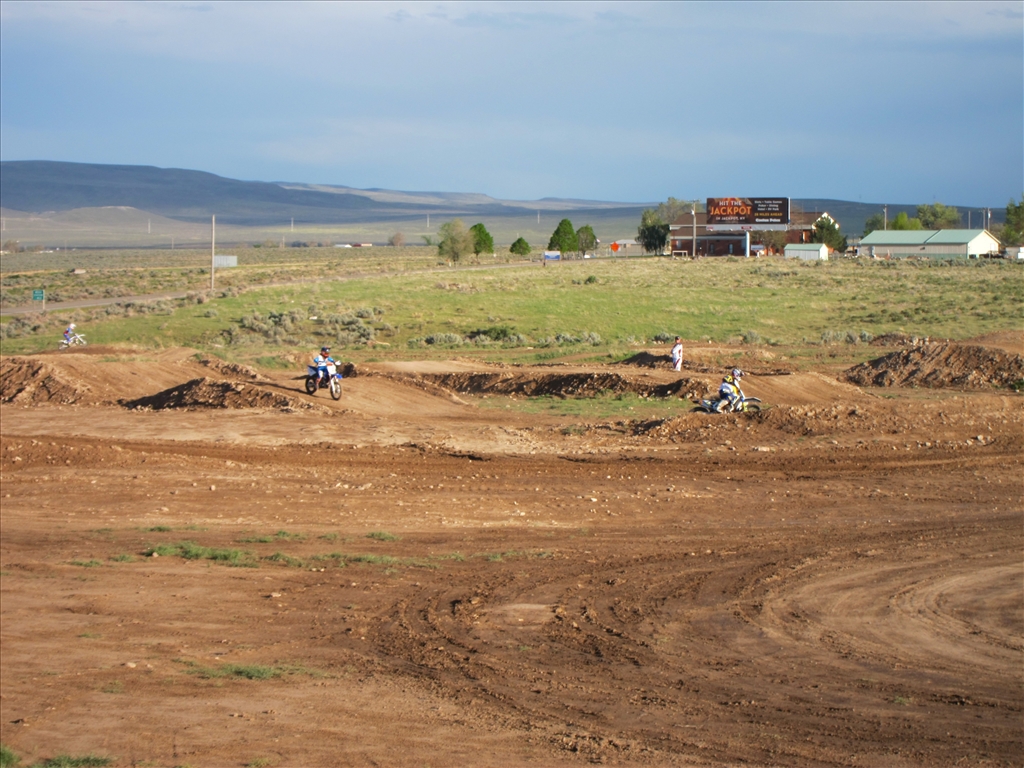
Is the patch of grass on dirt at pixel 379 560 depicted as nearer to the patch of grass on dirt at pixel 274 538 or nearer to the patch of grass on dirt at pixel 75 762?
the patch of grass on dirt at pixel 274 538

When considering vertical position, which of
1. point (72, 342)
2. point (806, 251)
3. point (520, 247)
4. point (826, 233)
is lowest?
point (72, 342)

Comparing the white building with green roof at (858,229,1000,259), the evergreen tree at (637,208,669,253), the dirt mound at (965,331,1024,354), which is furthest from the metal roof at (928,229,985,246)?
the dirt mound at (965,331,1024,354)

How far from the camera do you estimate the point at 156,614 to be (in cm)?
1155

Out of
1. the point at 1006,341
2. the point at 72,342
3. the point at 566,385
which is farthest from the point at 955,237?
the point at 72,342

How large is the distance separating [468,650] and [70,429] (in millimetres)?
16908

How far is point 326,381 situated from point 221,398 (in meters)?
2.66

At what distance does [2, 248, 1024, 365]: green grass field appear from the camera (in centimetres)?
4547

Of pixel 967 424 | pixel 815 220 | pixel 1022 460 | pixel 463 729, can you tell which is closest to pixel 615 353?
pixel 967 424

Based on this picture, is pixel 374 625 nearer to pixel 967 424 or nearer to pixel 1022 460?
pixel 1022 460

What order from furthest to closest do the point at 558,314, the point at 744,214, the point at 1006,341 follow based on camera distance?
the point at 744,214 < the point at 558,314 < the point at 1006,341

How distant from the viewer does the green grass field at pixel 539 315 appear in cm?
4547

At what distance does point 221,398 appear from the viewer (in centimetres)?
2548

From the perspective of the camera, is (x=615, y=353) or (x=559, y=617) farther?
(x=615, y=353)

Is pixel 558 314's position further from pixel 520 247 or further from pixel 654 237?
pixel 654 237
